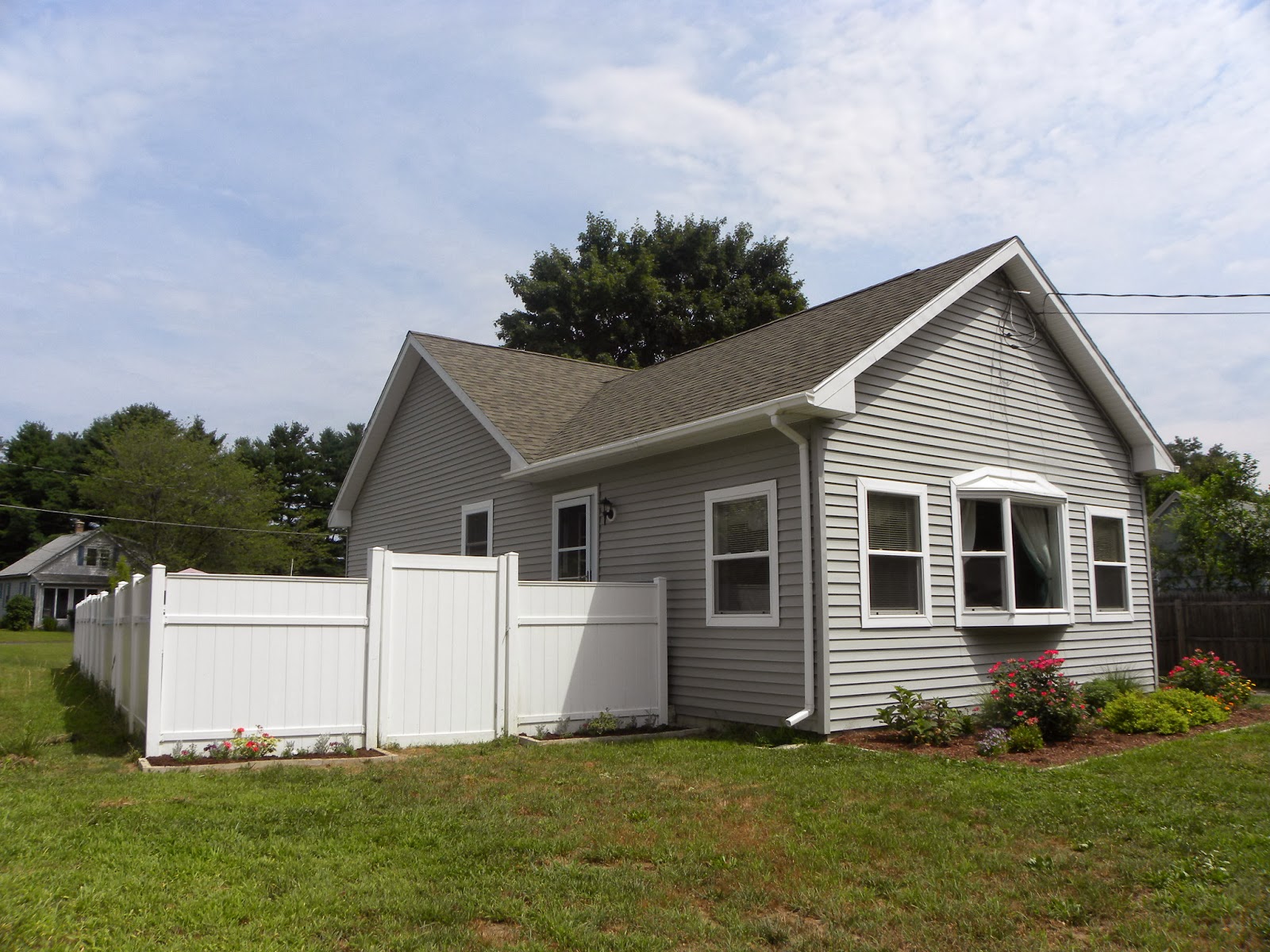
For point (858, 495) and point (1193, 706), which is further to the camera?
point (1193, 706)

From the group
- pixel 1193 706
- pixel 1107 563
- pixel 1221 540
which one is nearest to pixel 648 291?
pixel 1221 540

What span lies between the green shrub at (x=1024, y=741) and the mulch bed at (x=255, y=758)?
557 cm

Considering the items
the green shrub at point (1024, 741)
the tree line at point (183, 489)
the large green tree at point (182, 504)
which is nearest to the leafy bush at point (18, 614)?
the tree line at point (183, 489)

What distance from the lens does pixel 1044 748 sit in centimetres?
897

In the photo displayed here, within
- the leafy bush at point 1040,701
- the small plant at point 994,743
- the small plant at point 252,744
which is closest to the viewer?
the small plant at point 252,744

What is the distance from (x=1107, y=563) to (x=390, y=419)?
11.7m

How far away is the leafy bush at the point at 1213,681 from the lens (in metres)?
11.9

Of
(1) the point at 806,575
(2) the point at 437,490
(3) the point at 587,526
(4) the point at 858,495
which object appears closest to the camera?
(1) the point at 806,575

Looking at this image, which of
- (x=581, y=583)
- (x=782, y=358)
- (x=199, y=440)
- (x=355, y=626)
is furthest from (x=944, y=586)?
(x=199, y=440)

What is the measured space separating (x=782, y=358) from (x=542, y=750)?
5.29 metres

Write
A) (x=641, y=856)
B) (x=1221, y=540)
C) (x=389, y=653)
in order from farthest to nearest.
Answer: (x=1221, y=540)
(x=389, y=653)
(x=641, y=856)

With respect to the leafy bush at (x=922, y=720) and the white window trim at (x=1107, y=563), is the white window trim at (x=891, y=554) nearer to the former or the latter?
the leafy bush at (x=922, y=720)

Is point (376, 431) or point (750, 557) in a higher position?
point (376, 431)

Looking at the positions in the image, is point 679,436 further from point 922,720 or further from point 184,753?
point 184,753
